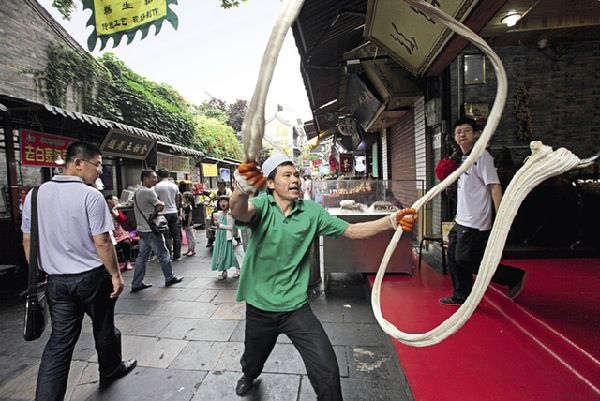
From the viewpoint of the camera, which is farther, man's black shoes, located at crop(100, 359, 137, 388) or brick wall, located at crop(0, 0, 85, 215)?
brick wall, located at crop(0, 0, 85, 215)

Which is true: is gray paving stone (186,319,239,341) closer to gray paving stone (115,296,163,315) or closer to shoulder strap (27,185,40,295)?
gray paving stone (115,296,163,315)

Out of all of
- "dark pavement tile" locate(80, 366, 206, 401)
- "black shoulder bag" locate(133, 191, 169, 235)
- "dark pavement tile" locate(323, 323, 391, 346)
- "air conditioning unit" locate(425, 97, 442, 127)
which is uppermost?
"air conditioning unit" locate(425, 97, 442, 127)

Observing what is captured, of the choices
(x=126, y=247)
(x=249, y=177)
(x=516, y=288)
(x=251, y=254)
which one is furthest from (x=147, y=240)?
(x=516, y=288)

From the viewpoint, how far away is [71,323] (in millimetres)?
2311

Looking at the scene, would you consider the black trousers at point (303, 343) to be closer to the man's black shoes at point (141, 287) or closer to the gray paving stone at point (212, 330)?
the gray paving stone at point (212, 330)

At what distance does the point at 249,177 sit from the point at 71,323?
2.07 metres

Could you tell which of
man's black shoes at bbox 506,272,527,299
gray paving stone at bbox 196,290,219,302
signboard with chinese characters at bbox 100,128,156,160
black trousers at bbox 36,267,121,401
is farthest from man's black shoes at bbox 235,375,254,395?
signboard with chinese characters at bbox 100,128,156,160

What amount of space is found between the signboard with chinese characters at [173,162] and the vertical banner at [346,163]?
26.8 ft

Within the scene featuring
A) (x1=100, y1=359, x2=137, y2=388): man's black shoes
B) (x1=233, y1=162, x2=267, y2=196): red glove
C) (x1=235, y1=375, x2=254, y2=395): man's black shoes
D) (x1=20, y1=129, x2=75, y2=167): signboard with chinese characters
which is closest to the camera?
(x1=233, y1=162, x2=267, y2=196): red glove

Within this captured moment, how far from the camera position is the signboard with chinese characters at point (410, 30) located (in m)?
3.28

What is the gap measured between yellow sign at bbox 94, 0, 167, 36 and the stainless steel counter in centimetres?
349

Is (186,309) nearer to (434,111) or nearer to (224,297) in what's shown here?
(224,297)

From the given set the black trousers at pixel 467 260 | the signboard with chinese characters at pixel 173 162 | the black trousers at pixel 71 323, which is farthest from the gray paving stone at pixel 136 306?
the signboard with chinese characters at pixel 173 162

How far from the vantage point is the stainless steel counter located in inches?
186
